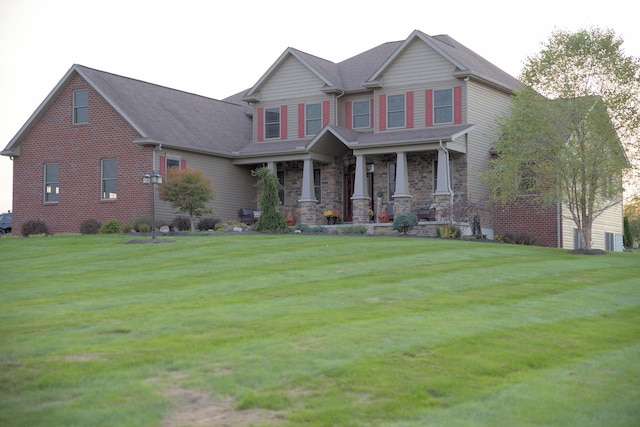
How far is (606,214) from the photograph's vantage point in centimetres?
3656

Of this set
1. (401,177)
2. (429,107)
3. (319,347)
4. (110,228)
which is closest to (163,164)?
(110,228)

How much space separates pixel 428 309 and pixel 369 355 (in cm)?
344

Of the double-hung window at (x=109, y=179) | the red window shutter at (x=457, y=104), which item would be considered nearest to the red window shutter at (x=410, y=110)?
the red window shutter at (x=457, y=104)

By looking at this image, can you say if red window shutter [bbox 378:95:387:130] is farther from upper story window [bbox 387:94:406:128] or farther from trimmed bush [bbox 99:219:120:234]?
trimmed bush [bbox 99:219:120:234]

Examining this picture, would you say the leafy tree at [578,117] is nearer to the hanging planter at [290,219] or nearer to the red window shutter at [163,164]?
the hanging planter at [290,219]

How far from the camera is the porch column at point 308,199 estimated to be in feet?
109

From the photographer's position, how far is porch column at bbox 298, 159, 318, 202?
33.2 m

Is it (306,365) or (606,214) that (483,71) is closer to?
(606,214)

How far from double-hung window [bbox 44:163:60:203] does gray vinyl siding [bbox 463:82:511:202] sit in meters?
17.3

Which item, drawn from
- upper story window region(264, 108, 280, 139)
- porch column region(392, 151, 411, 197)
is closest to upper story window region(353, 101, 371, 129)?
upper story window region(264, 108, 280, 139)

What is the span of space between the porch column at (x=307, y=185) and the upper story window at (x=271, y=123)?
3169mm

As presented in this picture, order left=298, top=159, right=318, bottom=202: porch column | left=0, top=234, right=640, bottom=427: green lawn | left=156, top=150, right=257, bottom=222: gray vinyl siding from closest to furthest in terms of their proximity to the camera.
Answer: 1. left=0, top=234, right=640, bottom=427: green lawn
2. left=156, top=150, right=257, bottom=222: gray vinyl siding
3. left=298, top=159, right=318, bottom=202: porch column

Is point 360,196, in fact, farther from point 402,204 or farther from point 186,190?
point 186,190

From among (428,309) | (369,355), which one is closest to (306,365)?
(369,355)
